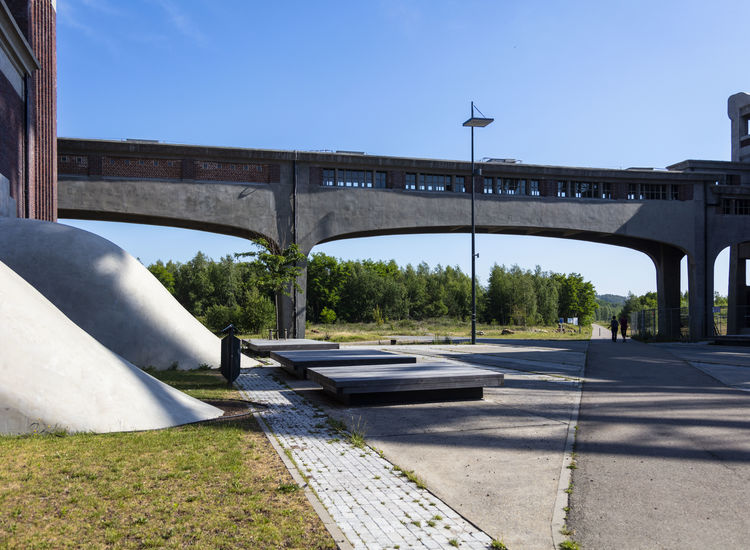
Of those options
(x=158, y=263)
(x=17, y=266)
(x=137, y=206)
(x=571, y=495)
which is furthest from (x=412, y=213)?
(x=158, y=263)

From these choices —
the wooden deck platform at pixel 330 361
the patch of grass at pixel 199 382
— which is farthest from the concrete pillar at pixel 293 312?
the wooden deck platform at pixel 330 361

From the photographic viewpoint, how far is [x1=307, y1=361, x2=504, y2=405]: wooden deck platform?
8422 mm

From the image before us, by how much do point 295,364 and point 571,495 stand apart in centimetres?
761

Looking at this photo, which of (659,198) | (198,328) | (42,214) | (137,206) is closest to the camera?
(198,328)

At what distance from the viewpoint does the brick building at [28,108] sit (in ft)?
52.7

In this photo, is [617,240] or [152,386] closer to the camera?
[152,386]

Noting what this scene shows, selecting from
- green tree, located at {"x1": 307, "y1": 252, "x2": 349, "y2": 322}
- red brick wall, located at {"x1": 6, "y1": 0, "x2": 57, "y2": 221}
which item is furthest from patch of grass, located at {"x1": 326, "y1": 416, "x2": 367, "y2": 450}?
green tree, located at {"x1": 307, "y1": 252, "x2": 349, "y2": 322}

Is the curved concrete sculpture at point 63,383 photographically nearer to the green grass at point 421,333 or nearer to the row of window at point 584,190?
the green grass at point 421,333

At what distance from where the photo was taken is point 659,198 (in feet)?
102

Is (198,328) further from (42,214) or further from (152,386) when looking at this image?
(42,214)

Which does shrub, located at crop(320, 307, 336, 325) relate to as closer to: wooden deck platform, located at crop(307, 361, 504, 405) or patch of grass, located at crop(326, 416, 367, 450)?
wooden deck platform, located at crop(307, 361, 504, 405)

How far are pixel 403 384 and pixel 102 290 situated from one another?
7561mm

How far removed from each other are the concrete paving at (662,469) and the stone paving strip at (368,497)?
911mm

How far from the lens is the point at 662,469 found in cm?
530
